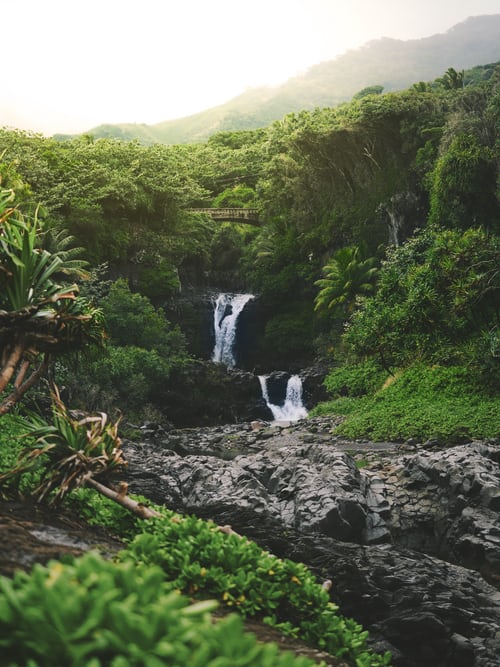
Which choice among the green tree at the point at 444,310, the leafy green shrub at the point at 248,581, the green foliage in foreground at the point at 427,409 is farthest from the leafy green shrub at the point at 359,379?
the leafy green shrub at the point at 248,581

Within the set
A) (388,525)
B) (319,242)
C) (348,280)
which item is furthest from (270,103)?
(388,525)

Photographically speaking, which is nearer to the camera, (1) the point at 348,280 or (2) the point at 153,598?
(2) the point at 153,598

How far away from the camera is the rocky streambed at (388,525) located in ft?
20.7

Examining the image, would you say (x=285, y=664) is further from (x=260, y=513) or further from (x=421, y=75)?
(x=421, y=75)

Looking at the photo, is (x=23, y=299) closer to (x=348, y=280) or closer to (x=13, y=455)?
(x=13, y=455)

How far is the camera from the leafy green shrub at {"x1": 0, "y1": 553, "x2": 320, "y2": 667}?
1883 millimetres

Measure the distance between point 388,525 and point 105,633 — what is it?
9098 mm

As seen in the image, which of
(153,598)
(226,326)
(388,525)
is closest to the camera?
(153,598)

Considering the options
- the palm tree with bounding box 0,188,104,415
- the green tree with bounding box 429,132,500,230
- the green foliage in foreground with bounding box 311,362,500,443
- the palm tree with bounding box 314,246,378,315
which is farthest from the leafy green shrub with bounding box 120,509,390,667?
the palm tree with bounding box 314,246,378,315

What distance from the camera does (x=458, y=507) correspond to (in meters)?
9.92

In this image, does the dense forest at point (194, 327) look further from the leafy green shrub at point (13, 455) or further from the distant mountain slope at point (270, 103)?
the distant mountain slope at point (270, 103)

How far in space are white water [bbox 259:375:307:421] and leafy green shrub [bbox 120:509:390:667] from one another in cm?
2269

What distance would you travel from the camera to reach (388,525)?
998cm

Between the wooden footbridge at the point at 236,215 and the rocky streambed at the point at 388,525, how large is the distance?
94.4 feet
